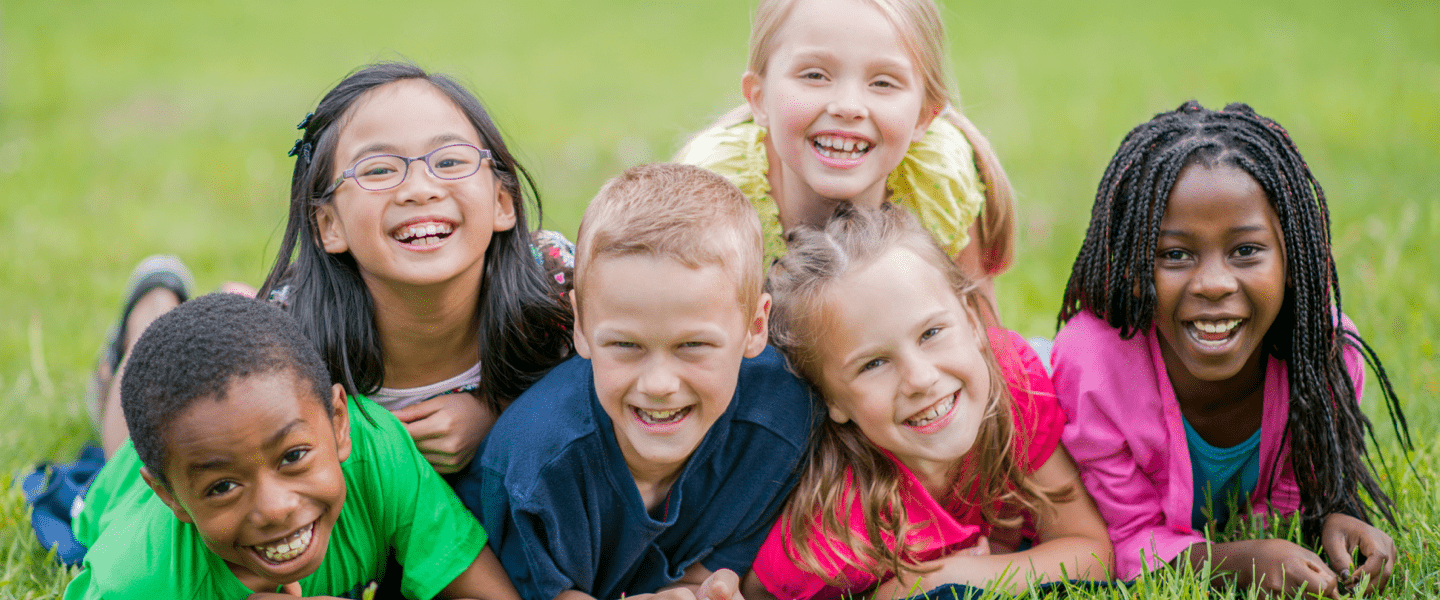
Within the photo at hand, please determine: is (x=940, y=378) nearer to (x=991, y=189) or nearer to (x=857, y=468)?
(x=857, y=468)

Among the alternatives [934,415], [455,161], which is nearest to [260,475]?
[455,161]

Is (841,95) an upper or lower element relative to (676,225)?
upper

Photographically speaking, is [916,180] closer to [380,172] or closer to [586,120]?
[380,172]

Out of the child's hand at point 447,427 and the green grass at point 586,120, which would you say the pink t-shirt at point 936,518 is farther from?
the child's hand at point 447,427

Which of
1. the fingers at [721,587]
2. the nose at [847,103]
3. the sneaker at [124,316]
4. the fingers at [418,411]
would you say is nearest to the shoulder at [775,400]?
the fingers at [721,587]

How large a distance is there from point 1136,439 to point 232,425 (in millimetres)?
2107

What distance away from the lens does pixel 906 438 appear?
264cm

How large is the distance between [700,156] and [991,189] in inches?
38.6

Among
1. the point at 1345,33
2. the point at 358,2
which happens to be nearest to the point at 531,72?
the point at 358,2

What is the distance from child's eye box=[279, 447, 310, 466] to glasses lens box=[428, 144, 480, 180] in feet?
2.71

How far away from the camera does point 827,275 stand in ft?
8.72

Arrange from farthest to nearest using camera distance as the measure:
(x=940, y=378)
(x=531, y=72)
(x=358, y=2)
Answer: (x=358, y=2), (x=531, y=72), (x=940, y=378)

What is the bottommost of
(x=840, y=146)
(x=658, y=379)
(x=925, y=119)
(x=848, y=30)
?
(x=658, y=379)

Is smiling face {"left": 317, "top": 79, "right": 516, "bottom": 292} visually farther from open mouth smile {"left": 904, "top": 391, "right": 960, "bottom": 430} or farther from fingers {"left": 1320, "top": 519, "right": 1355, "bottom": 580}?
fingers {"left": 1320, "top": 519, "right": 1355, "bottom": 580}
